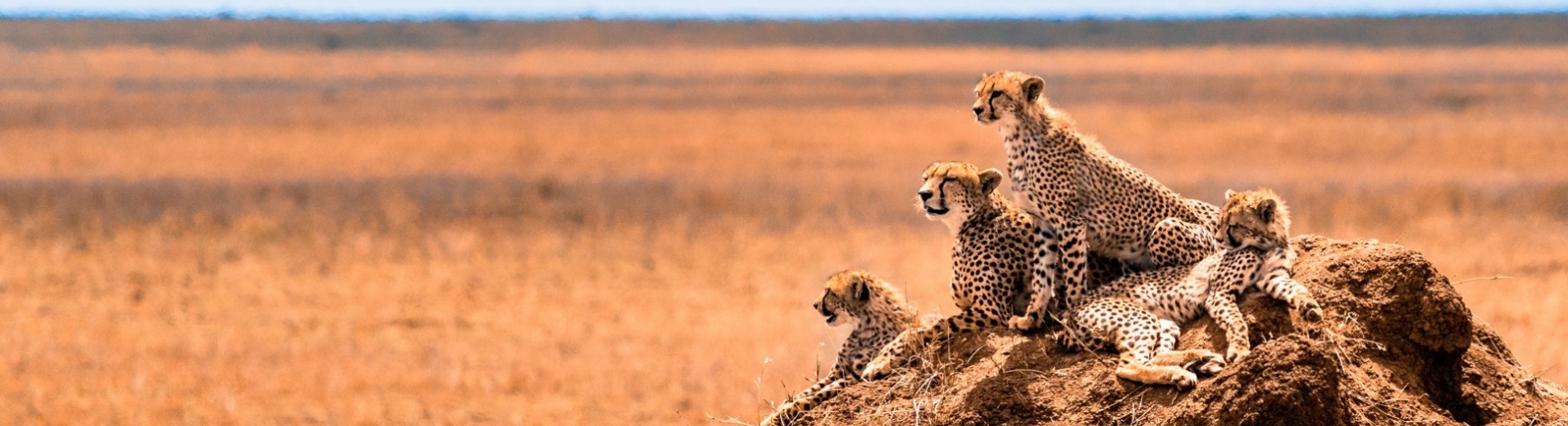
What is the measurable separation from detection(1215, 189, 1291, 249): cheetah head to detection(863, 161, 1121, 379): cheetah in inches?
20.0

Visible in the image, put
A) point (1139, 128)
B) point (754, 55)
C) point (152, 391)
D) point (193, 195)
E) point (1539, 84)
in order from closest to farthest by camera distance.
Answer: point (152, 391) < point (193, 195) < point (1139, 128) < point (1539, 84) < point (754, 55)

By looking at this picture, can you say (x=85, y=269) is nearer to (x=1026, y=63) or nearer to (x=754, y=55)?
(x=1026, y=63)

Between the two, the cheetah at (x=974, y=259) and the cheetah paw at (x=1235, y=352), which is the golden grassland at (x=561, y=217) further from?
the cheetah paw at (x=1235, y=352)

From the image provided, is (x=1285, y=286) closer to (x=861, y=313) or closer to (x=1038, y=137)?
(x=1038, y=137)

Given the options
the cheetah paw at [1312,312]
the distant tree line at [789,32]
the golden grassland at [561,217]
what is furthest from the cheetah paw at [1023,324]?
the distant tree line at [789,32]

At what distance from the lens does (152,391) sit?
12.8 metres

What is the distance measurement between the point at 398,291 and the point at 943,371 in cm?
1398

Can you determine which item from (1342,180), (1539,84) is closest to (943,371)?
(1342,180)

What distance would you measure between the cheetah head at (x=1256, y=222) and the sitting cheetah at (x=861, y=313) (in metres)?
0.90

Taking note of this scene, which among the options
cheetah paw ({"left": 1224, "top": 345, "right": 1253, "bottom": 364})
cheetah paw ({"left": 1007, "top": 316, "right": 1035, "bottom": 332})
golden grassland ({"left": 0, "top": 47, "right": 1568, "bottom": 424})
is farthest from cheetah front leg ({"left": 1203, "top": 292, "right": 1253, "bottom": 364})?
golden grassland ({"left": 0, "top": 47, "right": 1568, "bottom": 424})

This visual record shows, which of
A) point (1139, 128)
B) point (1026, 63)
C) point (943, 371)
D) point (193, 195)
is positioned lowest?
point (943, 371)

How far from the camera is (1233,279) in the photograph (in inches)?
157

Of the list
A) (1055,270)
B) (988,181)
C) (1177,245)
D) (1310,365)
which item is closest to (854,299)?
(988,181)

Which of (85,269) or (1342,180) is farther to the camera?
(1342,180)
